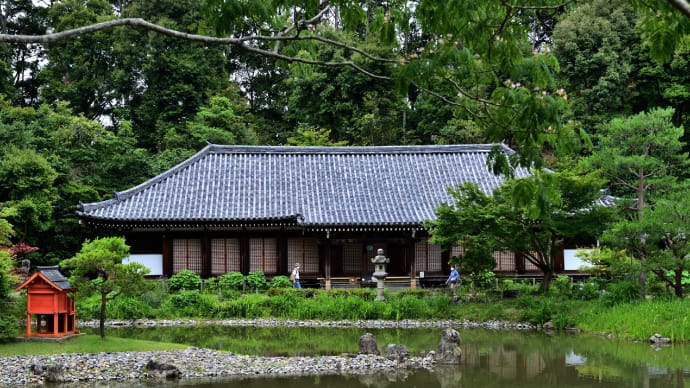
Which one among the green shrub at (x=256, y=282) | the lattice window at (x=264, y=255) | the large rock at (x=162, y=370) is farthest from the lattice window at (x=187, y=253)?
the large rock at (x=162, y=370)

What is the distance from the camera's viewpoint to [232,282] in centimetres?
2533

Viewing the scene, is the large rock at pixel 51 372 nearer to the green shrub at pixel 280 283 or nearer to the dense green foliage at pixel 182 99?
the dense green foliage at pixel 182 99

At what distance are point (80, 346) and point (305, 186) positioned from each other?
53.4ft

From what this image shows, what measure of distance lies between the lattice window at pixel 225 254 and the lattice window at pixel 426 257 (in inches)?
277

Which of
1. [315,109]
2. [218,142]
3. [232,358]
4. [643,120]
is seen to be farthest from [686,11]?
[315,109]

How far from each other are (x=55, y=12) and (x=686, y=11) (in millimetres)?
43806

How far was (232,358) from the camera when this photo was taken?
14617 mm

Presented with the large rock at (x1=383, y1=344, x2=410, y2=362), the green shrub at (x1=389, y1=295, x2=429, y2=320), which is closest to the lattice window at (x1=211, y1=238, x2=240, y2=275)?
the green shrub at (x1=389, y1=295, x2=429, y2=320)

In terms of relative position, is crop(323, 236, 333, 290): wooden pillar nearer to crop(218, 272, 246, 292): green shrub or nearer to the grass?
crop(218, 272, 246, 292): green shrub

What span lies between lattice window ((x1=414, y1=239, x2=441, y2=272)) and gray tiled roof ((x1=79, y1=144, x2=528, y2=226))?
4.98 ft

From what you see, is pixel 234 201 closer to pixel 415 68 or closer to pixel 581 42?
pixel 581 42

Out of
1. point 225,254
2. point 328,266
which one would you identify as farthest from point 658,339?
point 225,254

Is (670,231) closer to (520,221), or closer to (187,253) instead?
(520,221)

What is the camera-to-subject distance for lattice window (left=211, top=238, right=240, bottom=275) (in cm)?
2853
